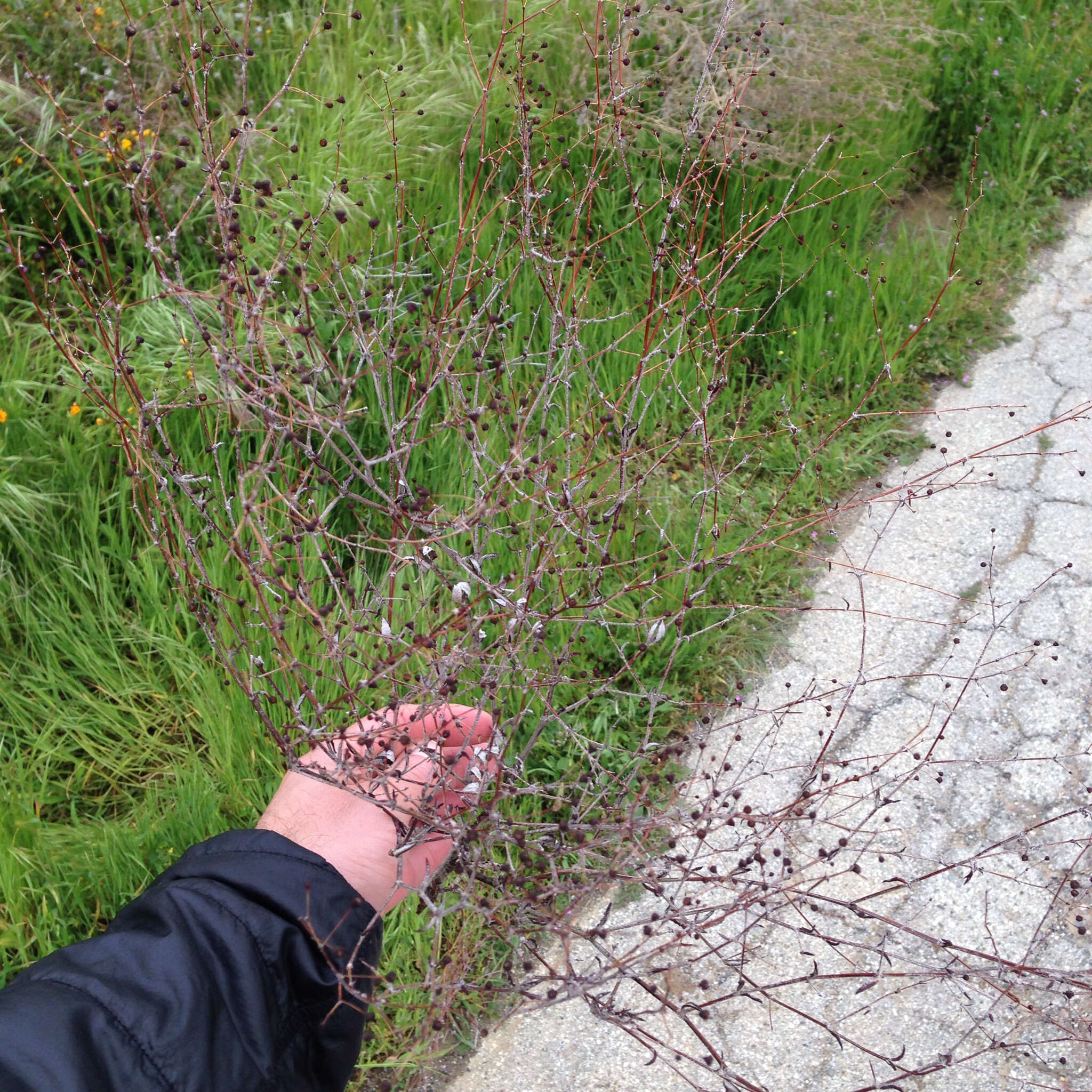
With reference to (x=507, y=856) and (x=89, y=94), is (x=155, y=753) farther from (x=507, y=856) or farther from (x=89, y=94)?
(x=89, y=94)

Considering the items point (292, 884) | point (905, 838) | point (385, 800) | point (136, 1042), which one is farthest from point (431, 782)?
point (905, 838)

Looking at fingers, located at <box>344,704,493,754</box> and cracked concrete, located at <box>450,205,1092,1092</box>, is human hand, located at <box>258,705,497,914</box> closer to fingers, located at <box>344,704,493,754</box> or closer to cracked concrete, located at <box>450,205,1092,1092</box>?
fingers, located at <box>344,704,493,754</box>

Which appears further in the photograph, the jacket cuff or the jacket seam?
the jacket cuff

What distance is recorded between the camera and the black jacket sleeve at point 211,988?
1367 millimetres

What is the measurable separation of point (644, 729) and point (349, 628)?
1.26m

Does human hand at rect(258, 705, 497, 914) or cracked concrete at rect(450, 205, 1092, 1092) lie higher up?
human hand at rect(258, 705, 497, 914)

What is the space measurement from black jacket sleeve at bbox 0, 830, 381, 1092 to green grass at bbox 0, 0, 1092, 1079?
0.59m

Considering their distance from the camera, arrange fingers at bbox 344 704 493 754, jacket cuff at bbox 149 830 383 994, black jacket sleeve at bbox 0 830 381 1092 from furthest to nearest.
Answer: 1. fingers at bbox 344 704 493 754
2. jacket cuff at bbox 149 830 383 994
3. black jacket sleeve at bbox 0 830 381 1092

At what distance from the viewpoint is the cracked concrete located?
2.18m

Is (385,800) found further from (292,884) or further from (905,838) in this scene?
(905,838)

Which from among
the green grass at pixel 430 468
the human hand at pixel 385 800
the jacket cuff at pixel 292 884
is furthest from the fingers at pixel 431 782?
the green grass at pixel 430 468

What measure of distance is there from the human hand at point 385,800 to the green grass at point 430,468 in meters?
0.37

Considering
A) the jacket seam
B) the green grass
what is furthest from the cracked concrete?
the jacket seam

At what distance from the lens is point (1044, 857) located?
253cm
